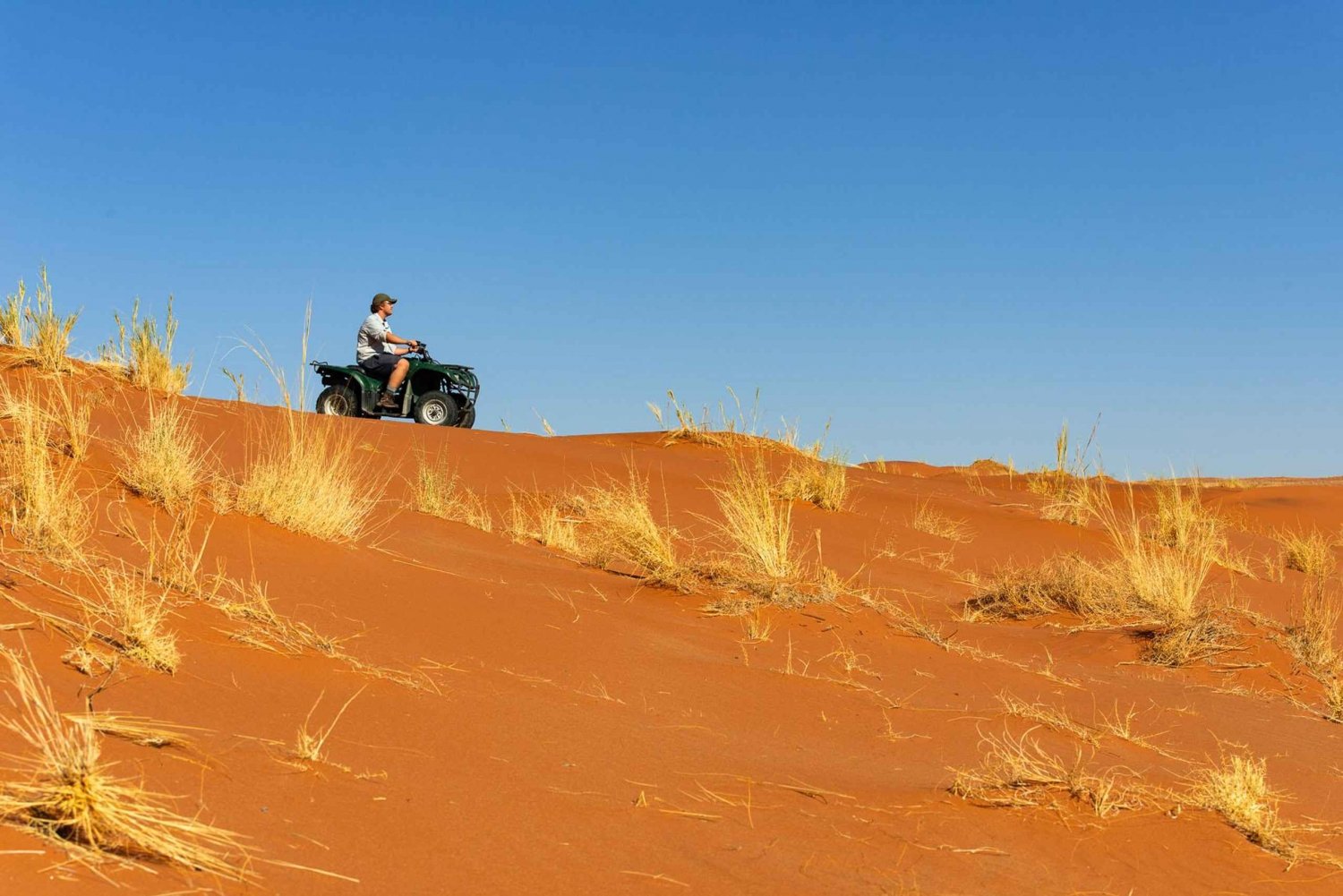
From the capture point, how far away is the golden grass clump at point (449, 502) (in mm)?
8953

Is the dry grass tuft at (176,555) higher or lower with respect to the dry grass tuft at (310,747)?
higher

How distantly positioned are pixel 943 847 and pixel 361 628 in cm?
266

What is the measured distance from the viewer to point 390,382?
49.5 feet

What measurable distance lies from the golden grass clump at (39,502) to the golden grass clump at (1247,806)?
415 cm

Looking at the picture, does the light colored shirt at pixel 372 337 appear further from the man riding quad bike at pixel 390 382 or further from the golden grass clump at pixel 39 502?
the golden grass clump at pixel 39 502

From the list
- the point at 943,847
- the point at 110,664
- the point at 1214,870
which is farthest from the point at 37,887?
the point at 1214,870

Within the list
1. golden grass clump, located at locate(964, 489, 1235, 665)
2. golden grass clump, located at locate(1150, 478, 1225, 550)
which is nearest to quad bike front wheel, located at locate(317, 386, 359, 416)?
golden grass clump, located at locate(964, 489, 1235, 665)

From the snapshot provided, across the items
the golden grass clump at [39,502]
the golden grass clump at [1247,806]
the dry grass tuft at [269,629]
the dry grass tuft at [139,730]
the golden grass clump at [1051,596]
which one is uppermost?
the golden grass clump at [39,502]

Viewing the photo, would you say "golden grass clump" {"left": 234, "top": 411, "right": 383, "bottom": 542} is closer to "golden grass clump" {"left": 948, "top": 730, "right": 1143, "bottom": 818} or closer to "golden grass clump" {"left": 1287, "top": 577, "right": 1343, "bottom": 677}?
"golden grass clump" {"left": 948, "top": 730, "right": 1143, "bottom": 818}

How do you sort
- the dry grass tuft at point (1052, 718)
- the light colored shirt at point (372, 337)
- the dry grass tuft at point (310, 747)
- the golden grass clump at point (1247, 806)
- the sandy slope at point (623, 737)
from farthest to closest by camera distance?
1. the light colored shirt at point (372, 337)
2. the dry grass tuft at point (1052, 718)
3. the golden grass clump at point (1247, 806)
4. the dry grass tuft at point (310, 747)
5. the sandy slope at point (623, 737)

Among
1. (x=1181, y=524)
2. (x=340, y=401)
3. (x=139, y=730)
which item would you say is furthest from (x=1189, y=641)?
(x=340, y=401)

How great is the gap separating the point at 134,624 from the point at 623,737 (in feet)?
5.35

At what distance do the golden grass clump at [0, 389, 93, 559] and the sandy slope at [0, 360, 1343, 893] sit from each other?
0.38ft

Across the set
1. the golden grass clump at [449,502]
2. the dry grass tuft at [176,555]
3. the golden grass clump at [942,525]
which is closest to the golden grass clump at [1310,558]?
the golden grass clump at [942,525]
